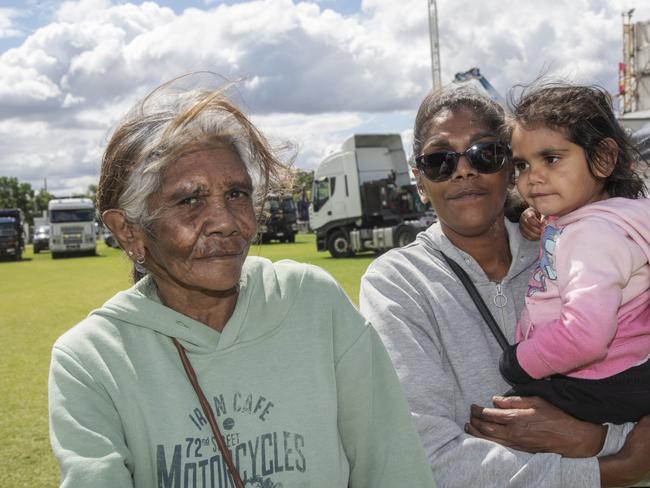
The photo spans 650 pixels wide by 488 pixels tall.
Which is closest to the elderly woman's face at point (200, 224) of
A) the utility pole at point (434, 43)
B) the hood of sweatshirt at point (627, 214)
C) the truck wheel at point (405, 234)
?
the hood of sweatshirt at point (627, 214)

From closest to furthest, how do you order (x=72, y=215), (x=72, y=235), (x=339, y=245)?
(x=339, y=245) < (x=72, y=235) < (x=72, y=215)

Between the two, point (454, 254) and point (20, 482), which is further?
point (20, 482)

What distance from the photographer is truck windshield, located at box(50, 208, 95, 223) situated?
35.5 meters

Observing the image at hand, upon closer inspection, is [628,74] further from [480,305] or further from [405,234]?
[480,305]

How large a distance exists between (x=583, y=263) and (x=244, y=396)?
3.52ft

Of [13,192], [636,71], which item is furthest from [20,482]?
[13,192]

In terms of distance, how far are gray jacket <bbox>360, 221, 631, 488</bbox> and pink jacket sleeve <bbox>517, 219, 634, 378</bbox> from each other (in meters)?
0.22

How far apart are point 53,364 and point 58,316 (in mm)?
12050

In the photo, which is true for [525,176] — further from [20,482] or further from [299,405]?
[20,482]

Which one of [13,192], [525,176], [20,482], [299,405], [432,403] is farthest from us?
[13,192]

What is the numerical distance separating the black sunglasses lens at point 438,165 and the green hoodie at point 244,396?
747mm

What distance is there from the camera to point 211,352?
1.89 metres

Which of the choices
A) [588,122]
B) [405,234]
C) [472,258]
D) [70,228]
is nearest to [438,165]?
[472,258]

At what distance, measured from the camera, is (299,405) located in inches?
73.3
